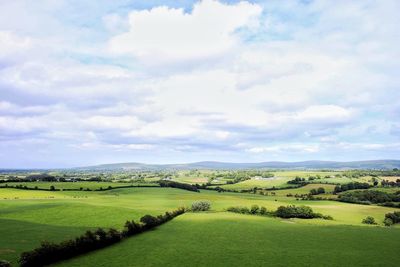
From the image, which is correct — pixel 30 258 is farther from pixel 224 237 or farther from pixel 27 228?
pixel 224 237

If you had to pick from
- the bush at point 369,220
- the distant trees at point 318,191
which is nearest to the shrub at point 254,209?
the bush at point 369,220

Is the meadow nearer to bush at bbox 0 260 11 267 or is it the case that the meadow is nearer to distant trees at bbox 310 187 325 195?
bush at bbox 0 260 11 267

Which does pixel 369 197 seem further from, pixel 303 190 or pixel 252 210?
pixel 252 210

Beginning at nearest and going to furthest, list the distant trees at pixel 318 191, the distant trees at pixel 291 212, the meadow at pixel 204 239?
the meadow at pixel 204 239 → the distant trees at pixel 291 212 → the distant trees at pixel 318 191

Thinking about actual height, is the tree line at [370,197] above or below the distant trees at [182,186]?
below

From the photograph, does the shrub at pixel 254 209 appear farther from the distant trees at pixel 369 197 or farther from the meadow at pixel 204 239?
the distant trees at pixel 369 197

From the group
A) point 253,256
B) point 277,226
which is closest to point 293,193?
point 277,226

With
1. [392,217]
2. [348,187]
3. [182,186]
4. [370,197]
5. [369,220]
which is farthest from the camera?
[182,186]

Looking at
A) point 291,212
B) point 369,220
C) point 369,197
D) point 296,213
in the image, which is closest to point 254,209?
point 291,212
